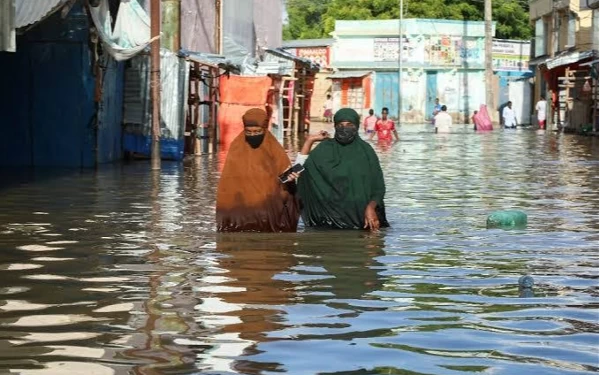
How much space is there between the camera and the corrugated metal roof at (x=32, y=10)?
1659cm

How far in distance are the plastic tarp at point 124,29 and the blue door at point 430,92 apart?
44.2 meters

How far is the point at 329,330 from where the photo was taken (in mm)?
6473

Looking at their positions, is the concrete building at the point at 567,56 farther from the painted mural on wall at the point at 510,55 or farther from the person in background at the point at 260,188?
the person in background at the point at 260,188

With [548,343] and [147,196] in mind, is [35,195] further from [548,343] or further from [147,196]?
[548,343]

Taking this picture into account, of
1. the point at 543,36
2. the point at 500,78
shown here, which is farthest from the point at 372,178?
the point at 500,78

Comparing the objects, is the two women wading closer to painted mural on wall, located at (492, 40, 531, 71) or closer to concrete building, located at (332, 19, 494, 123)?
concrete building, located at (332, 19, 494, 123)

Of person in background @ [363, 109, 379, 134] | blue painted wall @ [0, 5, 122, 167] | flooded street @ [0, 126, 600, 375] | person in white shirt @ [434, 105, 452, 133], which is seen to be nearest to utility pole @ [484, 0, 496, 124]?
person in white shirt @ [434, 105, 452, 133]

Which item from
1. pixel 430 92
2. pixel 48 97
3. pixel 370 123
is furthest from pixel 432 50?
pixel 48 97

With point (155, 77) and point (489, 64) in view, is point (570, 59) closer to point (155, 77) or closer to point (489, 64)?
point (489, 64)

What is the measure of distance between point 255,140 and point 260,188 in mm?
420

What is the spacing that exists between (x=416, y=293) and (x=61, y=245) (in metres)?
3.68

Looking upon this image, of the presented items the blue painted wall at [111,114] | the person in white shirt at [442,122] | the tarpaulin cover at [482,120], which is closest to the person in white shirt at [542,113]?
the tarpaulin cover at [482,120]

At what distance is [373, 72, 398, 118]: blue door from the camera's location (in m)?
66.8

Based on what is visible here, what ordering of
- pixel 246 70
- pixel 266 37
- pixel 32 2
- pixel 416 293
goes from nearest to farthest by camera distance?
pixel 416 293 < pixel 32 2 < pixel 246 70 < pixel 266 37
